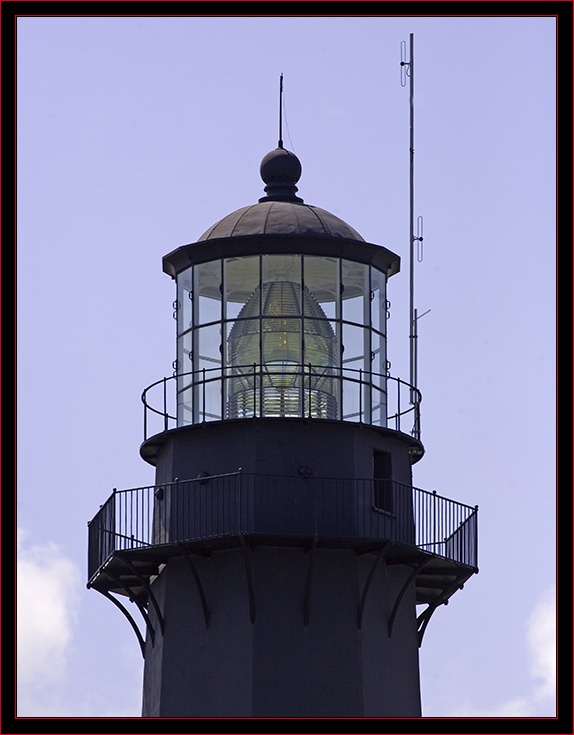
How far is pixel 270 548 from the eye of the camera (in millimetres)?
34531

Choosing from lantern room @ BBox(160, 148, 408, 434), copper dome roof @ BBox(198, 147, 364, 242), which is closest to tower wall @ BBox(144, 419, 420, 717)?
lantern room @ BBox(160, 148, 408, 434)

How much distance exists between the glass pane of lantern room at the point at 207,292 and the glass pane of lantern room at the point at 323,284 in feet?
4.62

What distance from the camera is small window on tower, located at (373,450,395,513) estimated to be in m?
35.2

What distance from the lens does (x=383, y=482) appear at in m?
35.5

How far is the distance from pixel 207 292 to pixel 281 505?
157 inches

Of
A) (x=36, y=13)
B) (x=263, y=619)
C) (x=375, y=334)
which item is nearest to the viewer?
(x=36, y=13)

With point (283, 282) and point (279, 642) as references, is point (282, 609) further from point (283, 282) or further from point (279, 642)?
point (283, 282)

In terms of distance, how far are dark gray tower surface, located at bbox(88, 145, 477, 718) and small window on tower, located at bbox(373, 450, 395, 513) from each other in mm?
22

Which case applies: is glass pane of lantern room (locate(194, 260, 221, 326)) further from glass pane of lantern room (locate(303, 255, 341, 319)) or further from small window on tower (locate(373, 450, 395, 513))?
small window on tower (locate(373, 450, 395, 513))

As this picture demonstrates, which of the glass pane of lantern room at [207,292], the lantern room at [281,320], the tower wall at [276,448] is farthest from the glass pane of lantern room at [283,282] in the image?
the tower wall at [276,448]

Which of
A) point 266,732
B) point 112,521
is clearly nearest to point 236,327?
point 112,521

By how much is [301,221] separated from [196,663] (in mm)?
7220

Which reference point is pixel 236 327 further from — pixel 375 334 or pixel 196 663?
pixel 196 663

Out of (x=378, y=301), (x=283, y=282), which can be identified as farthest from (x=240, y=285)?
(x=378, y=301)
